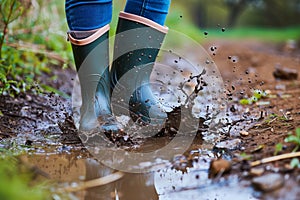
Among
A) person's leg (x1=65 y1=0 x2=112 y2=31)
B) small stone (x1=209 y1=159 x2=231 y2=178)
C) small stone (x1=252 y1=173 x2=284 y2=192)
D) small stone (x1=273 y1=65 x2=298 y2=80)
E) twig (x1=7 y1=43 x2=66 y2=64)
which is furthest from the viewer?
small stone (x1=273 y1=65 x2=298 y2=80)

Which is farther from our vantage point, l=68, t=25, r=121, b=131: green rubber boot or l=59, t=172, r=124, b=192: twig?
l=68, t=25, r=121, b=131: green rubber boot

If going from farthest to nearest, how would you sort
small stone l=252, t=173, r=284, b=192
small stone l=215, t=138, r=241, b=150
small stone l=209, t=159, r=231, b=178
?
small stone l=215, t=138, r=241, b=150 < small stone l=209, t=159, r=231, b=178 < small stone l=252, t=173, r=284, b=192

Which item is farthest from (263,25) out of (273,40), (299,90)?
(299,90)

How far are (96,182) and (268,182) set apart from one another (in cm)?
51

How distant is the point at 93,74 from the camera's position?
1729 mm

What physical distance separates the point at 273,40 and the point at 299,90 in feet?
16.3

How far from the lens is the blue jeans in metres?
1.68

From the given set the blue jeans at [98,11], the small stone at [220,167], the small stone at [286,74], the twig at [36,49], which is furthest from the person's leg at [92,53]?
the small stone at [286,74]

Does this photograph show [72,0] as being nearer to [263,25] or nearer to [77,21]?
[77,21]

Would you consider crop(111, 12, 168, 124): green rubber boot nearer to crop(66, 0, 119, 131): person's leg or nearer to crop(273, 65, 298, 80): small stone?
crop(66, 0, 119, 131): person's leg

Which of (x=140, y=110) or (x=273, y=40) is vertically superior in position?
(x=273, y=40)

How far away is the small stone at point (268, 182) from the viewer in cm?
117

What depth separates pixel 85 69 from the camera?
1736 mm

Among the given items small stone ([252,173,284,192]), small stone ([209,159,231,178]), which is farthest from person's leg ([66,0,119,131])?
small stone ([252,173,284,192])
